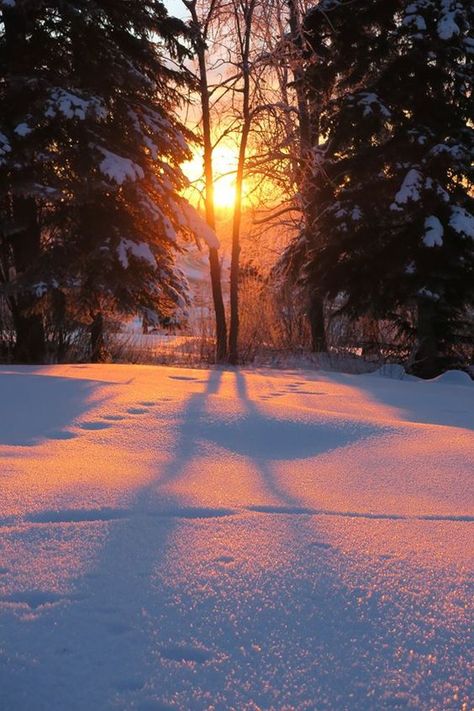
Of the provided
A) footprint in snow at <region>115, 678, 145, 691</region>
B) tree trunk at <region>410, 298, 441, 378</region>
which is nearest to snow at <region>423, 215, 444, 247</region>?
tree trunk at <region>410, 298, 441, 378</region>

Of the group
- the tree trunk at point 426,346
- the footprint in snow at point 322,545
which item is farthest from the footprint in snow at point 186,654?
the tree trunk at point 426,346

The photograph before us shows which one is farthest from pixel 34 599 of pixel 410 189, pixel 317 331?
pixel 317 331

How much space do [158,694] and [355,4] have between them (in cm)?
954

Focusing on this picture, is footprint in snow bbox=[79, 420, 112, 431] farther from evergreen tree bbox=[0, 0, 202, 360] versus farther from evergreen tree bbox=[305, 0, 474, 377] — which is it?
evergreen tree bbox=[305, 0, 474, 377]

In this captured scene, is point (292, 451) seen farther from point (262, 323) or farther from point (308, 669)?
point (262, 323)

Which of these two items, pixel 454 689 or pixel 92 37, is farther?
pixel 92 37

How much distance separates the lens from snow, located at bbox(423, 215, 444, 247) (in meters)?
7.15

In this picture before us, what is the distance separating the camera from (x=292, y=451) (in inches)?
113

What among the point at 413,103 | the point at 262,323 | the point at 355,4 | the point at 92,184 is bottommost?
the point at 262,323

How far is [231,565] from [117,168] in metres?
6.39

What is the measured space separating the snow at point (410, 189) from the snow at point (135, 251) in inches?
129

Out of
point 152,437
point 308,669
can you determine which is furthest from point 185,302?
point 308,669

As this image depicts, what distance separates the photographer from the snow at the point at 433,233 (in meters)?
7.15

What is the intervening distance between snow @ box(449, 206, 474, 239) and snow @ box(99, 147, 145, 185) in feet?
13.7
